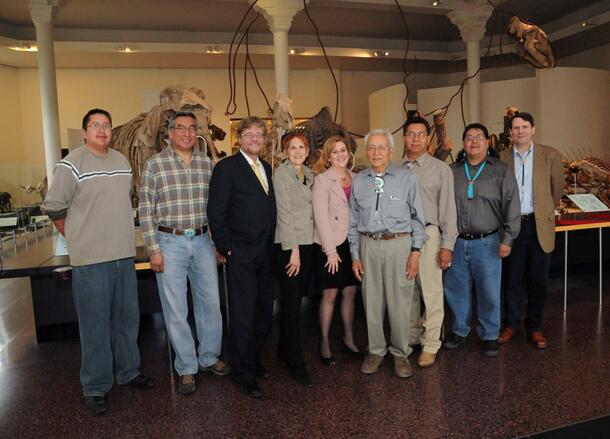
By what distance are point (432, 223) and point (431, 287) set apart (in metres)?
0.46

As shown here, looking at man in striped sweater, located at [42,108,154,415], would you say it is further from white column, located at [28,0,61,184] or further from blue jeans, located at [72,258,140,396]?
white column, located at [28,0,61,184]

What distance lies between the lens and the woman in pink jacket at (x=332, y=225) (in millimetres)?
3357

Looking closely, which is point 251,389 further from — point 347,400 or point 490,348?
point 490,348

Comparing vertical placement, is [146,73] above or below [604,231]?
above

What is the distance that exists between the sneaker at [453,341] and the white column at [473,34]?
790 cm

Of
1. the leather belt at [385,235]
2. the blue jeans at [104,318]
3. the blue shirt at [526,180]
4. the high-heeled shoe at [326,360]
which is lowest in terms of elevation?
the high-heeled shoe at [326,360]

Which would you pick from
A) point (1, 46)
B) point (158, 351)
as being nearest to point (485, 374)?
point (158, 351)

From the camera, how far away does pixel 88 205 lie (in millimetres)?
3021

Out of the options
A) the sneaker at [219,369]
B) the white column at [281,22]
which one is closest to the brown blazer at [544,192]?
the sneaker at [219,369]

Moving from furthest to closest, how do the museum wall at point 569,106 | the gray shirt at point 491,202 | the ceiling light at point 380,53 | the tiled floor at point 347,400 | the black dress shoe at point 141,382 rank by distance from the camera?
the ceiling light at point 380,53
the museum wall at point 569,106
the gray shirt at point 491,202
the black dress shoe at point 141,382
the tiled floor at point 347,400

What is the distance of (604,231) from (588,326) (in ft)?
8.10

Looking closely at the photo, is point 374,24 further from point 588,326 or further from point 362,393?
point 362,393

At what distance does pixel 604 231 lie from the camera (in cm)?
634

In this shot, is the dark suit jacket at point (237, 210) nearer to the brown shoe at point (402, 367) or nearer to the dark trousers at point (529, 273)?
the brown shoe at point (402, 367)
